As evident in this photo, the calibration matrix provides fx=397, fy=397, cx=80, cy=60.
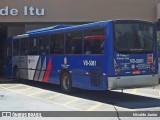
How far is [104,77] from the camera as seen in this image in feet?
Result: 45.0

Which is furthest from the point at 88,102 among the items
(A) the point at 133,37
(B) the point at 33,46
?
(B) the point at 33,46

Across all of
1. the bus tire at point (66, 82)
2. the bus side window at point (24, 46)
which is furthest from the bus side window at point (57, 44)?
the bus side window at point (24, 46)

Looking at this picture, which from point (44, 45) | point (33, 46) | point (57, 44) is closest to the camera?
point (57, 44)

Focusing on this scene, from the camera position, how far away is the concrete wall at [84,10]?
83.1 feet

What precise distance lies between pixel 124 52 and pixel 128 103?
177 cm

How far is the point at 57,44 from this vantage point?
1736cm

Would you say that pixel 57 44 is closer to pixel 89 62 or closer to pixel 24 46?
pixel 89 62

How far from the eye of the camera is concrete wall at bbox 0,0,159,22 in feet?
83.1

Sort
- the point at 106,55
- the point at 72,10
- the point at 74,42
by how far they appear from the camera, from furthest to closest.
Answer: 1. the point at 72,10
2. the point at 74,42
3. the point at 106,55

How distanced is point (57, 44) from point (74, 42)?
1676 mm

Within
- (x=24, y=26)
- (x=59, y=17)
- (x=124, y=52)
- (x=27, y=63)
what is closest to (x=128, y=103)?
(x=124, y=52)

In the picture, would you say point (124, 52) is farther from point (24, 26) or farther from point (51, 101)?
point (24, 26)

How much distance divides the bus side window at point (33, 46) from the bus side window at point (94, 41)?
521 centimetres

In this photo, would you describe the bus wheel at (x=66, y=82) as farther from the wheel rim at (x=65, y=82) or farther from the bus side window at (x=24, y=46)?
the bus side window at (x=24, y=46)
